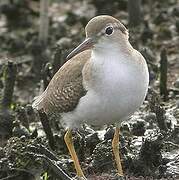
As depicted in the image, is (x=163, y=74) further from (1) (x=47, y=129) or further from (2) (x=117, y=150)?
(2) (x=117, y=150)

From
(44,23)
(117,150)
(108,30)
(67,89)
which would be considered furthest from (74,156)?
(44,23)

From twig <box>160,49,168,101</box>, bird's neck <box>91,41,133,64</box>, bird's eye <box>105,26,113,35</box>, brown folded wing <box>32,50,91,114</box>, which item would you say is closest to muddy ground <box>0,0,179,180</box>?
twig <box>160,49,168,101</box>

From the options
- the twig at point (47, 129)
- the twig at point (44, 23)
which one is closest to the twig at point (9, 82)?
the twig at point (47, 129)

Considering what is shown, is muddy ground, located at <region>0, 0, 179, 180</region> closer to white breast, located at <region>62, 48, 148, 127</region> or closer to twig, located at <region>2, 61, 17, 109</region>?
twig, located at <region>2, 61, 17, 109</region>

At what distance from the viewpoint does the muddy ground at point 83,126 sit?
6.57m

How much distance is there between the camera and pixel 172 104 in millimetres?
8594

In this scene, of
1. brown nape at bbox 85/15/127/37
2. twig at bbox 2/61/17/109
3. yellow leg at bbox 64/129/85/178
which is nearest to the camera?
brown nape at bbox 85/15/127/37

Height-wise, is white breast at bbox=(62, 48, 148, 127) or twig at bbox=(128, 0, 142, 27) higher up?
white breast at bbox=(62, 48, 148, 127)

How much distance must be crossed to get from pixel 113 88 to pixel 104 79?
111 millimetres

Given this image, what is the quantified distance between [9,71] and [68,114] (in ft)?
4.85

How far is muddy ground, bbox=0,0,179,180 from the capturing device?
6.57m

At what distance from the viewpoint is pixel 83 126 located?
295 inches

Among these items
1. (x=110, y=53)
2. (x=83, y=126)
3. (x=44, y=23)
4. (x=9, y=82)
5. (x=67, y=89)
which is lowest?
(x=83, y=126)

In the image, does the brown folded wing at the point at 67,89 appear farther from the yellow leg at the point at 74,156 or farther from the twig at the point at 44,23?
the twig at the point at 44,23
